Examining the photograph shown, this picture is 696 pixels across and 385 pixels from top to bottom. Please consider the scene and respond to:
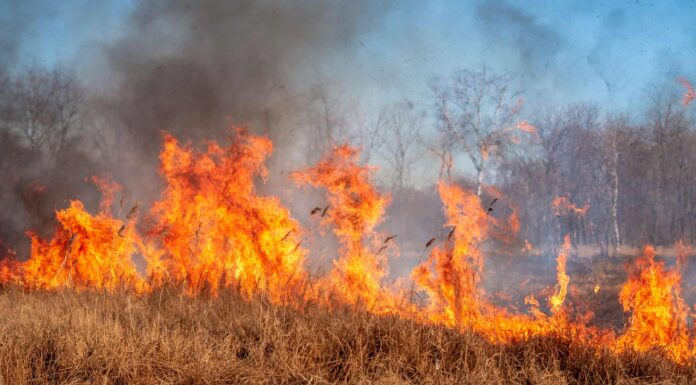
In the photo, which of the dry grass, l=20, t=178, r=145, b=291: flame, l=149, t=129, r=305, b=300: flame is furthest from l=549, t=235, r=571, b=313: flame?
l=20, t=178, r=145, b=291: flame

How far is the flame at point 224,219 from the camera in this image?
8.80 metres

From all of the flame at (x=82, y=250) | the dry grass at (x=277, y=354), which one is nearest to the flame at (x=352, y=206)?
the flame at (x=82, y=250)

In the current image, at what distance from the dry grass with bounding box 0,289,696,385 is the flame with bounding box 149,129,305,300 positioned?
345 cm

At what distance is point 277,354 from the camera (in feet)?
13.6

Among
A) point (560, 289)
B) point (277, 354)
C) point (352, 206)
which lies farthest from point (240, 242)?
point (560, 289)

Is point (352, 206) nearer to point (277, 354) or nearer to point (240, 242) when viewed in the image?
point (240, 242)

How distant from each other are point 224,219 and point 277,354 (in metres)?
5.37

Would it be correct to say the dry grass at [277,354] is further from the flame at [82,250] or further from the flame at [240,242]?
the flame at [82,250]

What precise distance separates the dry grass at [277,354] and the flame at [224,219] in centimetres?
345

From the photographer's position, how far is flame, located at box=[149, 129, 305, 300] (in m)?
8.80

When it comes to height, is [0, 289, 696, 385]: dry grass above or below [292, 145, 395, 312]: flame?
below

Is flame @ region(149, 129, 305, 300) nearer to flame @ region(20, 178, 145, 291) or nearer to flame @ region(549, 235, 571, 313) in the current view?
flame @ region(20, 178, 145, 291)

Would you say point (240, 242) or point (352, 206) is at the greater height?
point (352, 206)

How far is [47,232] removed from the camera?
14461 mm
